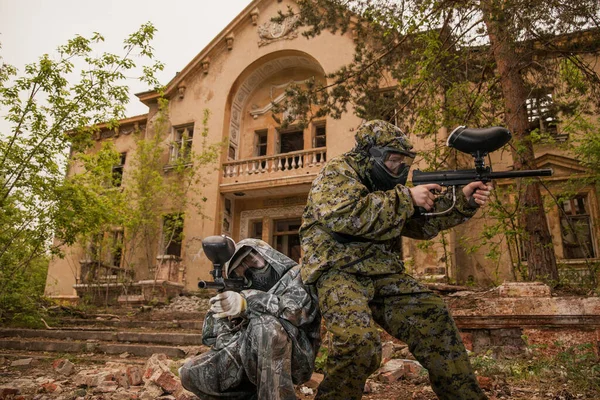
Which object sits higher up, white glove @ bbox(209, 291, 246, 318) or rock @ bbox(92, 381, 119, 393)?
white glove @ bbox(209, 291, 246, 318)

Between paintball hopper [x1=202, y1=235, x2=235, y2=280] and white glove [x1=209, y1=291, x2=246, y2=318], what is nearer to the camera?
white glove [x1=209, y1=291, x2=246, y2=318]

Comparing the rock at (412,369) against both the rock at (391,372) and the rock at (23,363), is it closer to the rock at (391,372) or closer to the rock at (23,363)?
the rock at (391,372)

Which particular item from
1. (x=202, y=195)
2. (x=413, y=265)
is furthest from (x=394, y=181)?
(x=202, y=195)

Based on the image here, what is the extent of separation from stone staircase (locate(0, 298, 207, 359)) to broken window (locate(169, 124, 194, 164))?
255 inches

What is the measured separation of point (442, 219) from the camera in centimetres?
288

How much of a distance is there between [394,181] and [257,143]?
1470cm

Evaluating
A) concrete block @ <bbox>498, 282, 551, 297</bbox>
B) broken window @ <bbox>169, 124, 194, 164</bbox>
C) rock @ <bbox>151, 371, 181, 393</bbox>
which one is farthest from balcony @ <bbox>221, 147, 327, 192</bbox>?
rock @ <bbox>151, 371, 181, 393</bbox>

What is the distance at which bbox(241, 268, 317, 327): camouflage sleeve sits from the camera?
265 centimetres

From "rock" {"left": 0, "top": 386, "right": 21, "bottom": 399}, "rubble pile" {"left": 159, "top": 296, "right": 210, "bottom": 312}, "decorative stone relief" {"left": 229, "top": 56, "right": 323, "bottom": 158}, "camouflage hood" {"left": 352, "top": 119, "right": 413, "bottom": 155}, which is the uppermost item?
"decorative stone relief" {"left": 229, "top": 56, "right": 323, "bottom": 158}

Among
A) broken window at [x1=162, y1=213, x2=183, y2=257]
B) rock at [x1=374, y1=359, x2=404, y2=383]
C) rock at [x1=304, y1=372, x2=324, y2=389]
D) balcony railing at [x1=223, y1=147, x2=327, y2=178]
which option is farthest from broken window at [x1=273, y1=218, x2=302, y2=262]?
rock at [x1=304, y1=372, x2=324, y2=389]

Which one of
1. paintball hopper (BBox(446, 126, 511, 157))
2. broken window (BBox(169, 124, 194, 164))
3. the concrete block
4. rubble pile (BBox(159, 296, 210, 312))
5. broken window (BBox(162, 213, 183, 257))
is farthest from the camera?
broken window (BBox(169, 124, 194, 164))

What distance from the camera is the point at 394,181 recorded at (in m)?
2.87

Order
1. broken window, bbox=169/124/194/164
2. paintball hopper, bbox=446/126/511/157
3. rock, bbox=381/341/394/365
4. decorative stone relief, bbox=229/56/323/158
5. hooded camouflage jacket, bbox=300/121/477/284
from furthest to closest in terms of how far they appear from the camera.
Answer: decorative stone relief, bbox=229/56/323/158 → broken window, bbox=169/124/194/164 → rock, bbox=381/341/394/365 → paintball hopper, bbox=446/126/511/157 → hooded camouflage jacket, bbox=300/121/477/284

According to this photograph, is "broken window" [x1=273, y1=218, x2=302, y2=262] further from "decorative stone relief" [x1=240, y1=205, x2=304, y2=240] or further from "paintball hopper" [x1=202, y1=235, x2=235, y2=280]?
"paintball hopper" [x1=202, y1=235, x2=235, y2=280]
